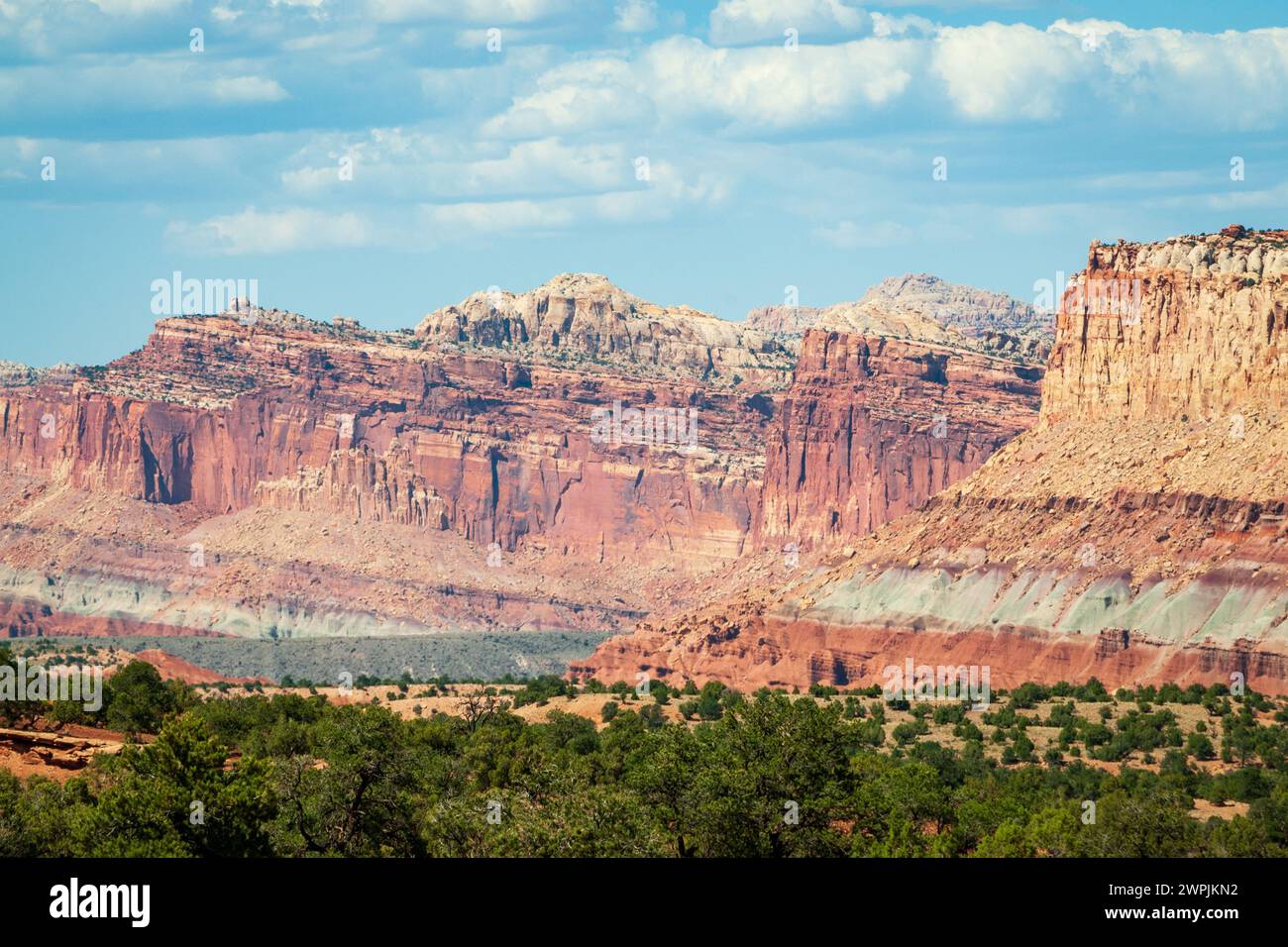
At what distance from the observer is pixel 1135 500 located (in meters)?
156

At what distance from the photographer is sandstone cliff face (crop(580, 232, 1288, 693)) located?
144m

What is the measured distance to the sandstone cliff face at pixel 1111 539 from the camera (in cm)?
14400

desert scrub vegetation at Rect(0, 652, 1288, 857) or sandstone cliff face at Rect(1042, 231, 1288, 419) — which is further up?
sandstone cliff face at Rect(1042, 231, 1288, 419)

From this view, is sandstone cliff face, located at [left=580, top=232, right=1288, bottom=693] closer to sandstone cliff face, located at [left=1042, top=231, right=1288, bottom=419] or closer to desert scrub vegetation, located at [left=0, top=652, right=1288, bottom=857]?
sandstone cliff face, located at [left=1042, top=231, right=1288, bottom=419]

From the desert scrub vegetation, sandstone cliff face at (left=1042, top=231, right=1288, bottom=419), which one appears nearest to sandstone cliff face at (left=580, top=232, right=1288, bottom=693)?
sandstone cliff face at (left=1042, top=231, right=1288, bottom=419)

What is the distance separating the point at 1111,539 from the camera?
509 ft

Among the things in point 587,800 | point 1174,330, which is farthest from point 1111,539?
point 587,800

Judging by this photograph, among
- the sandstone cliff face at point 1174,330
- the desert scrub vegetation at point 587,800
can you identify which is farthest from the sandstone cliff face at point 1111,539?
the desert scrub vegetation at point 587,800

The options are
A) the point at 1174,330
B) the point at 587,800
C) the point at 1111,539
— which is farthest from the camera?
the point at 1174,330

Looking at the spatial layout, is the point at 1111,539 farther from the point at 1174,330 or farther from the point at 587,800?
the point at 587,800

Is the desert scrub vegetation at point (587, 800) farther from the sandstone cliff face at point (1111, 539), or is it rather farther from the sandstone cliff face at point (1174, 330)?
the sandstone cliff face at point (1174, 330)
